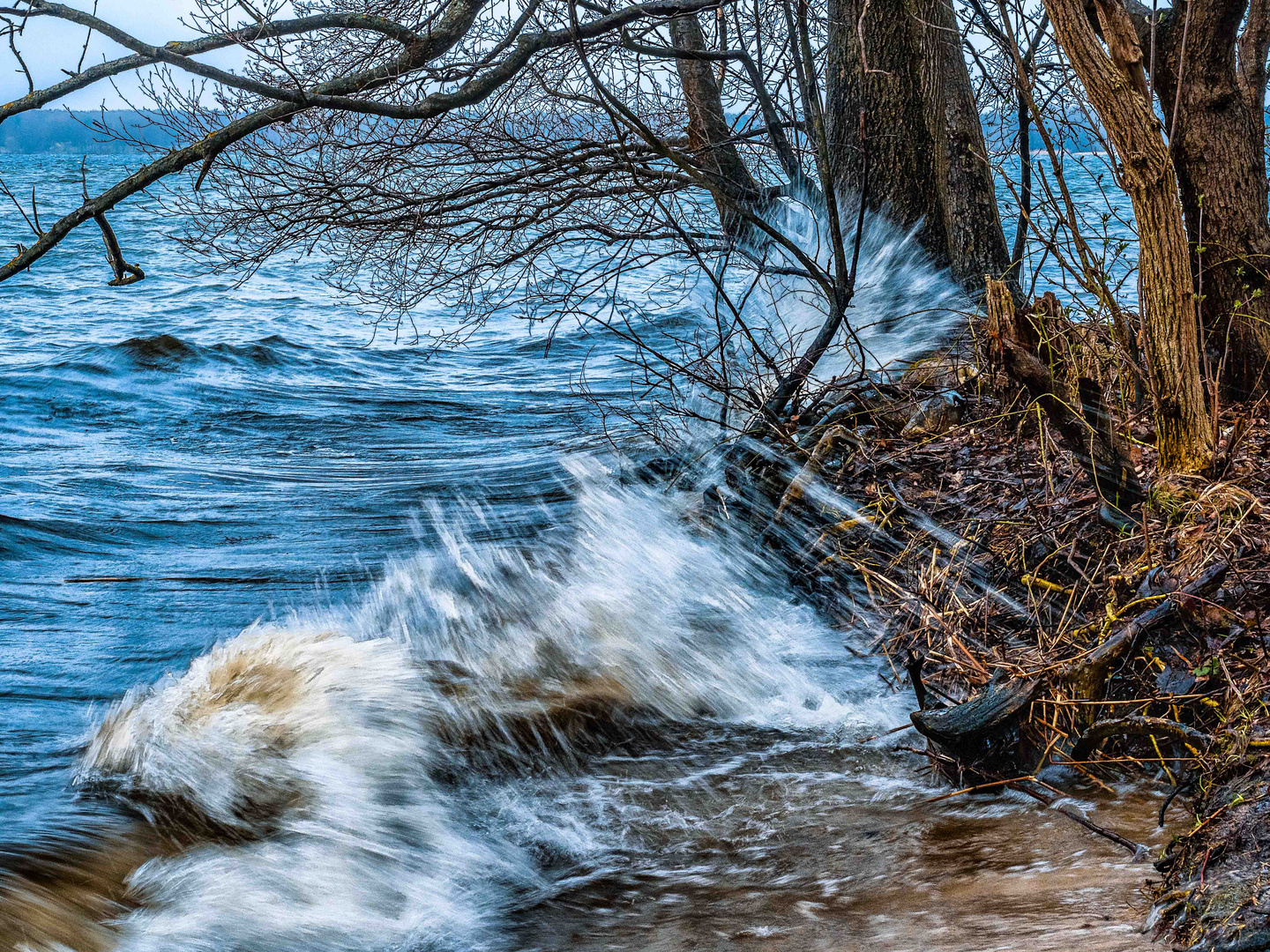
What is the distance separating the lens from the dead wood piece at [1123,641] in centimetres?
348

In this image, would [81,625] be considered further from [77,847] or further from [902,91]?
[902,91]

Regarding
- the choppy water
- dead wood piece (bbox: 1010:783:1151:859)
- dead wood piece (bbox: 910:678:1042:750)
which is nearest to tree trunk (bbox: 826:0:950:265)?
the choppy water

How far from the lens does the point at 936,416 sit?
5.88m

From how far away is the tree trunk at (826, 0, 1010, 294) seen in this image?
699 cm

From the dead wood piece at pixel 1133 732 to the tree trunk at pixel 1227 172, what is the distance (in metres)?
2.33

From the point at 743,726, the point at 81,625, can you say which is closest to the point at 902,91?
the point at 743,726

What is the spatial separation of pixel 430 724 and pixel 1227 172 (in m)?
4.73

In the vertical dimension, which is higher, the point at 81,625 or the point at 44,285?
the point at 44,285

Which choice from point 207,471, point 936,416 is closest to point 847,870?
point 936,416

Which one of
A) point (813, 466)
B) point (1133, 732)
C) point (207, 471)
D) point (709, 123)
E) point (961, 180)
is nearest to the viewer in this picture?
point (1133, 732)

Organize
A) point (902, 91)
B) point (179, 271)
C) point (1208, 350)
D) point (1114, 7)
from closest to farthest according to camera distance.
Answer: point (1114, 7)
point (1208, 350)
point (902, 91)
point (179, 271)

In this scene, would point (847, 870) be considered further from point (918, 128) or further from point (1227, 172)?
point (918, 128)

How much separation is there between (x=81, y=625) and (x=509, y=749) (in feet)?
10.1

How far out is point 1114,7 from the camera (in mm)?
3947
